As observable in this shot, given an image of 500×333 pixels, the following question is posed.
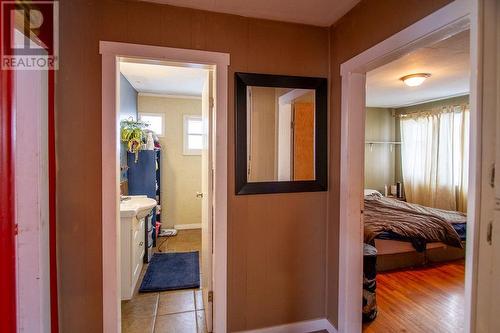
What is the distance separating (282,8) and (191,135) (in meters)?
3.43

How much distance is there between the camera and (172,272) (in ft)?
10.1

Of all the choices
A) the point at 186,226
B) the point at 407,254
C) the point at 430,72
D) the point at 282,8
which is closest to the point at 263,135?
the point at 282,8

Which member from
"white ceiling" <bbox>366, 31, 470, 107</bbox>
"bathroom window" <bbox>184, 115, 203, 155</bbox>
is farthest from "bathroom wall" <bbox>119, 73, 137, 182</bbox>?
"white ceiling" <bbox>366, 31, 470, 107</bbox>

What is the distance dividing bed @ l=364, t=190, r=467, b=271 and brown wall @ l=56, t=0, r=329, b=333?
127 cm

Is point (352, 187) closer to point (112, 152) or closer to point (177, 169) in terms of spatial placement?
point (112, 152)

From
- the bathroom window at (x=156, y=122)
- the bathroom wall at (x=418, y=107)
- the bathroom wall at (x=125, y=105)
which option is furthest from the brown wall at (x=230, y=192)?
the bathroom wall at (x=418, y=107)

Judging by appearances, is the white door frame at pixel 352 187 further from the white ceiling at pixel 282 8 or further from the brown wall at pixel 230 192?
the white ceiling at pixel 282 8

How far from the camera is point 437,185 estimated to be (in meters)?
4.89

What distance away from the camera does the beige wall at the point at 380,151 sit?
5.83 metres

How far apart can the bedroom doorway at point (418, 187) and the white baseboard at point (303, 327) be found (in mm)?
374

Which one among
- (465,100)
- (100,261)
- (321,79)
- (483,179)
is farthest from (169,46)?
(465,100)

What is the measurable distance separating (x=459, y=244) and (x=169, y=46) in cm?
376

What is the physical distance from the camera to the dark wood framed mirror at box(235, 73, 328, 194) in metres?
1.93

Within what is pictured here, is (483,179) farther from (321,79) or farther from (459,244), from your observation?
(459,244)
